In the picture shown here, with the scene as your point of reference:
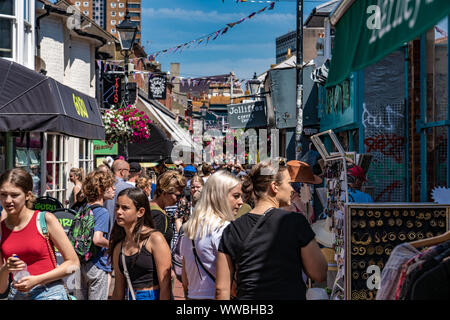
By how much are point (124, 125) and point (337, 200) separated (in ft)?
36.3

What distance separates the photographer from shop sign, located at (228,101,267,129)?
26.5 m

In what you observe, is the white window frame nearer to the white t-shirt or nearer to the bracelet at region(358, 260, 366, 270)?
the bracelet at region(358, 260, 366, 270)

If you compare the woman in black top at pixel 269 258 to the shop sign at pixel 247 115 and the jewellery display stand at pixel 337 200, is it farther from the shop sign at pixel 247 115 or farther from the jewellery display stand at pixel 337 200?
the shop sign at pixel 247 115

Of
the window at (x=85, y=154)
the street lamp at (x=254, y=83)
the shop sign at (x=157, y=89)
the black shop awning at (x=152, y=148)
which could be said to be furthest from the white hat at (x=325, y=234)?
the shop sign at (x=157, y=89)

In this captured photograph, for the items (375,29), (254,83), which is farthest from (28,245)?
(254,83)

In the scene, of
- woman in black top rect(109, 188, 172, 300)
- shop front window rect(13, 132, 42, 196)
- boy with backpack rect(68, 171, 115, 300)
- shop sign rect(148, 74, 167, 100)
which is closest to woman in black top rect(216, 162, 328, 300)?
woman in black top rect(109, 188, 172, 300)

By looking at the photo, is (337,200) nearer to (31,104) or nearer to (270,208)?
(270,208)

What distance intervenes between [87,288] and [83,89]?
13482 mm

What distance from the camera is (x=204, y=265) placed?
403 centimetres

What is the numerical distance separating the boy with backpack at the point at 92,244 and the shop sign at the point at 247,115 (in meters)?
20.7

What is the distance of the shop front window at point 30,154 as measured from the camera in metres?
10.9

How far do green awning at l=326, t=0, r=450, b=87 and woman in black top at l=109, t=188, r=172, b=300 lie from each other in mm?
2117

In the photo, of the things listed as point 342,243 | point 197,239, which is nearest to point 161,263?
point 197,239
